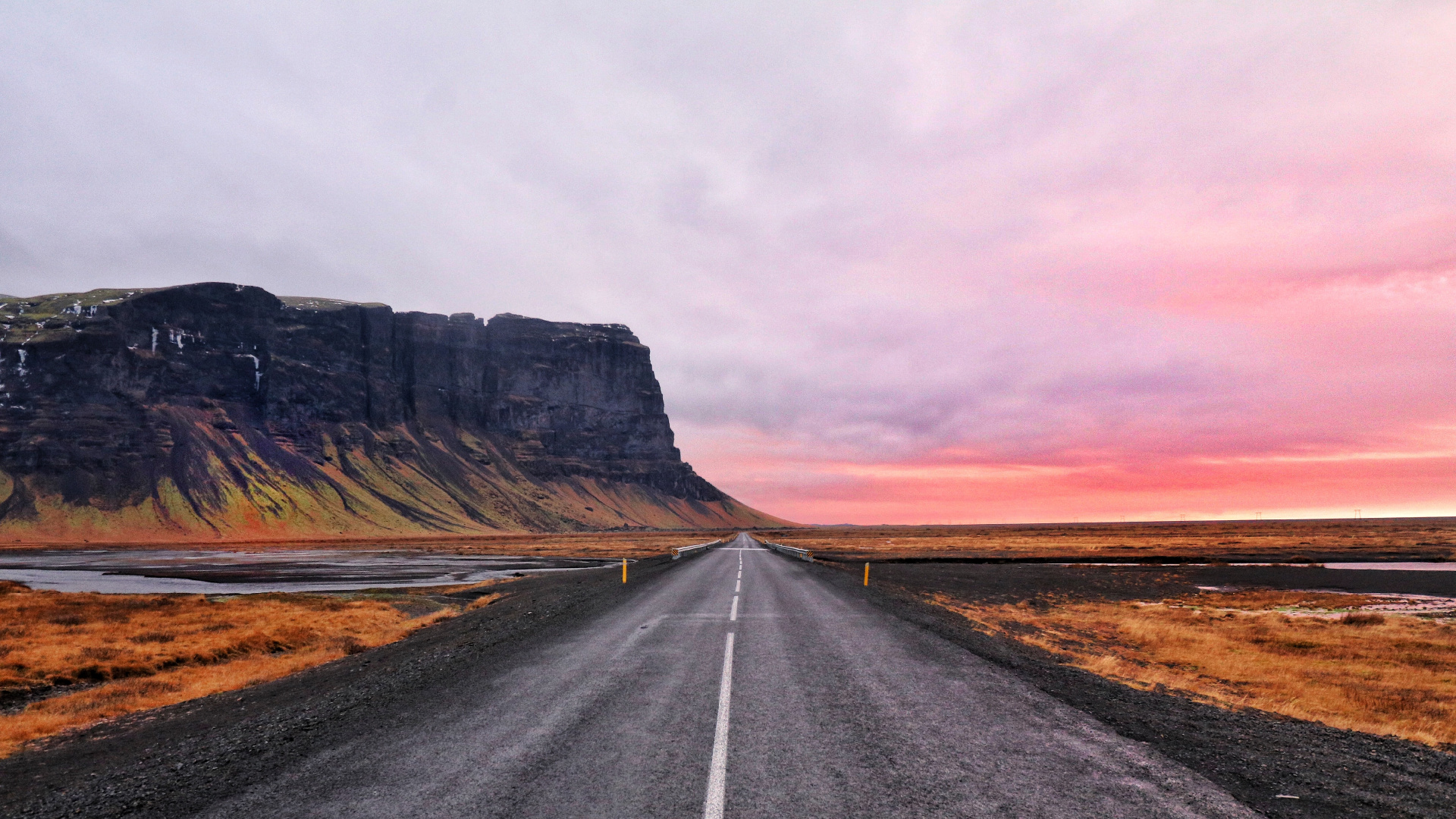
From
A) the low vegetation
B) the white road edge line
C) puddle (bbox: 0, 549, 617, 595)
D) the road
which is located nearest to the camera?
the white road edge line

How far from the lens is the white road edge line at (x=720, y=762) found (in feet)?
19.0

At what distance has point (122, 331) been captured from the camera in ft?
539

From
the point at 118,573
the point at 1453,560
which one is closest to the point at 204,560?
the point at 118,573

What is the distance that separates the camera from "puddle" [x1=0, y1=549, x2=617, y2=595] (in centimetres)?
4200

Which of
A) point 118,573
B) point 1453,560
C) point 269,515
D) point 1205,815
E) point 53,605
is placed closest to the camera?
point 1205,815

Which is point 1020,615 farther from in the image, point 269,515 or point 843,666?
point 269,515

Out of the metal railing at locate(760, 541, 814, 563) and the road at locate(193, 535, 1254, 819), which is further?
the metal railing at locate(760, 541, 814, 563)

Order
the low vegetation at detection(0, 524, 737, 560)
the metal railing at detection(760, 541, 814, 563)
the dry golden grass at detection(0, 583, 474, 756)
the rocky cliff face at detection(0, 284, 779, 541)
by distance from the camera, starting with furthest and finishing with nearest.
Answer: the rocky cliff face at detection(0, 284, 779, 541), the low vegetation at detection(0, 524, 737, 560), the metal railing at detection(760, 541, 814, 563), the dry golden grass at detection(0, 583, 474, 756)

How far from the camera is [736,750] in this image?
7320mm

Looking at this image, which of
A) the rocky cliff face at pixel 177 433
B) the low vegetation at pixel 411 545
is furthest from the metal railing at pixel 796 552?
the rocky cliff face at pixel 177 433

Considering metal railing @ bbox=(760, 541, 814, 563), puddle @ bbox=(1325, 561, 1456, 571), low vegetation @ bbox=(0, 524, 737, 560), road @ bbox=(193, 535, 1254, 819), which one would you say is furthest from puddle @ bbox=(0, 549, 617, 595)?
puddle @ bbox=(1325, 561, 1456, 571)

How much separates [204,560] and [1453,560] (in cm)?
12223

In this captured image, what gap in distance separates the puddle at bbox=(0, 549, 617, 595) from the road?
35.0 meters

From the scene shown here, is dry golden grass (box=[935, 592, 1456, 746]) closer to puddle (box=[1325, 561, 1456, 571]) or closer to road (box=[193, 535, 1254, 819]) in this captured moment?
road (box=[193, 535, 1254, 819])
